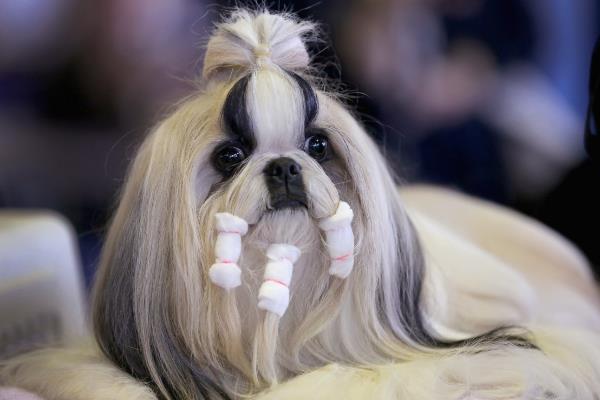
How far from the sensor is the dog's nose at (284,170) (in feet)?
3.40

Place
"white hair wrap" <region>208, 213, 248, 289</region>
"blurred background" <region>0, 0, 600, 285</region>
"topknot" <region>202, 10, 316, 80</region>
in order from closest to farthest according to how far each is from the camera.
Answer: "white hair wrap" <region>208, 213, 248, 289</region>
"topknot" <region>202, 10, 316, 80</region>
"blurred background" <region>0, 0, 600, 285</region>

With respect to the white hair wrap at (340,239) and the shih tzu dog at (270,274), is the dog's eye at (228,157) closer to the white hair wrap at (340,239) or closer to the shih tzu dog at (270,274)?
the shih tzu dog at (270,274)

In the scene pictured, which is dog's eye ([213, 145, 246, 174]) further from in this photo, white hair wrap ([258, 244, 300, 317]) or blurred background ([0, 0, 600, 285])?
blurred background ([0, 0, 600, 285])

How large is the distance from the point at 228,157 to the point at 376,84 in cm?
190

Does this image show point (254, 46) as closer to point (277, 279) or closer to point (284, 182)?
point (284, 182)

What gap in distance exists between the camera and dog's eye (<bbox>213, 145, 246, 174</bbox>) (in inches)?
43.1

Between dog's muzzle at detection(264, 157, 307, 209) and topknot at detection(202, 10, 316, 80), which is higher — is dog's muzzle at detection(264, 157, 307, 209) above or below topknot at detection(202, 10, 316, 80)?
below

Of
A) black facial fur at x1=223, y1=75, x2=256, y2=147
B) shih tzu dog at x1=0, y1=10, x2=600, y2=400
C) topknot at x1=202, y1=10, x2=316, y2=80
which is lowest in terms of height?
shih tzu dog at x1=0, y1=10, x2=600, y2=400

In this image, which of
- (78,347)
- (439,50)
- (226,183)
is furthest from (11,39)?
(226,183)

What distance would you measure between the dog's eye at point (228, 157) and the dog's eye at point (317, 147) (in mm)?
95

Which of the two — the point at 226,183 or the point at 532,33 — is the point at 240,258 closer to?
the point at 226,183

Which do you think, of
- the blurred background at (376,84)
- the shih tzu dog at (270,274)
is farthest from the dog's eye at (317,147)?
the blurred background at (376,84)

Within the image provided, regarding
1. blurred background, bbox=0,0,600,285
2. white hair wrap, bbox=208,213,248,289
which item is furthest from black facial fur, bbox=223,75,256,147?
blurred background, bbox=0,0,600,285

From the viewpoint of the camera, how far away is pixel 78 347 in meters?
1.31
